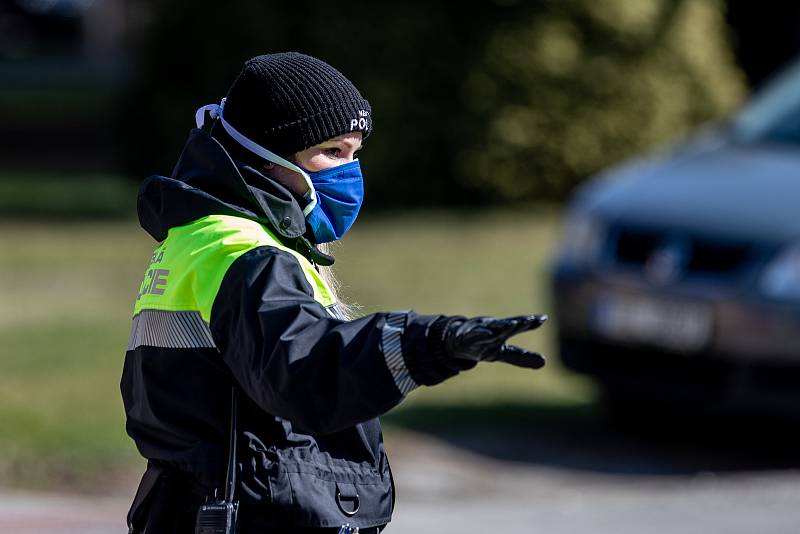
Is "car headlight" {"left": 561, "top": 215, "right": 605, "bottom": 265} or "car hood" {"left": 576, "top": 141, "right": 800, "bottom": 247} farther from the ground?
"car hood" {"left": 576, "top": 141, "right": 800, "bottom": 247}

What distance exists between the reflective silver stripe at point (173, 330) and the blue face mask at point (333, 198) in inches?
11.8

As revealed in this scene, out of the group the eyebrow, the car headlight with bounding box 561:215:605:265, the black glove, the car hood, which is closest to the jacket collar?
the eyebrow

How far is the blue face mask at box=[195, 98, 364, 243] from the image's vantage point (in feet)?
8.60

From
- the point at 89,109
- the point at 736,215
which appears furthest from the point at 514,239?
the point at 89,109

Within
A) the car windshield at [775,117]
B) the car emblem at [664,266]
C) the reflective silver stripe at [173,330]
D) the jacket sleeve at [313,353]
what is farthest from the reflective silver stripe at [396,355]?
the car windshield at [775,117]

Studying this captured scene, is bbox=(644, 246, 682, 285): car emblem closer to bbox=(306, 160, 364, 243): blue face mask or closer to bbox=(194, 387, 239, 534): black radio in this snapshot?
bbox=(306, 160, 364, 243): blue face mask

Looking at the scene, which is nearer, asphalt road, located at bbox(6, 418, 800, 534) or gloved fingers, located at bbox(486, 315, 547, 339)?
gloved fingers, located at bbox(486, 315, 547, 339)

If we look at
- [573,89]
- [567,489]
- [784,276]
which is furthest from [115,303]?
[573,89]

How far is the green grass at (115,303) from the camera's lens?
719 cm

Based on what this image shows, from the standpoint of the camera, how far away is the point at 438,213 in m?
15.4

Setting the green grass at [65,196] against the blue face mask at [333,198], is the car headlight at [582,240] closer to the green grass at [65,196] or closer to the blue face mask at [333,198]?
the blue face mask at [333,198]

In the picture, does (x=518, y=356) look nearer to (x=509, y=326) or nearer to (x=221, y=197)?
(x=509, y=326)

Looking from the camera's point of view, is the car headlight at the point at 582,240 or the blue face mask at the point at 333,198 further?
the car headlight at the point at 582,240

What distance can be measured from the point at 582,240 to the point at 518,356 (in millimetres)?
4781
